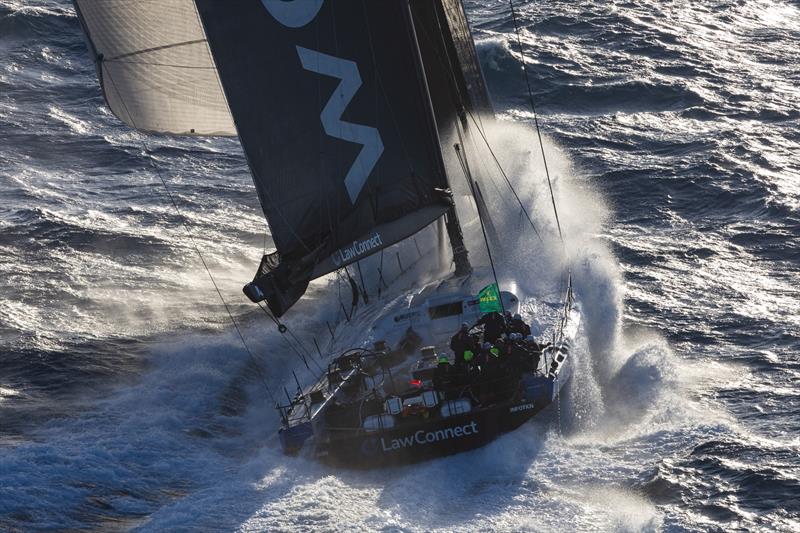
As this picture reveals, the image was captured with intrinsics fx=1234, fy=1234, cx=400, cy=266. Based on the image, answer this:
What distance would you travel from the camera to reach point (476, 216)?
26.2 metres

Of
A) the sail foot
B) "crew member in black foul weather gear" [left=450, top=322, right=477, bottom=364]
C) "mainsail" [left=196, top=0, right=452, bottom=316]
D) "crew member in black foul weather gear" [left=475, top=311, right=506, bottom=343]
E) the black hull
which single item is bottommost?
the black hull

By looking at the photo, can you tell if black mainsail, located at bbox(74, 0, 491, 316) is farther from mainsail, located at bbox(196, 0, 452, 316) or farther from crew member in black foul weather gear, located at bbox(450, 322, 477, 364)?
crew member in black foul weather gear, located at bbox(450, 322, 477, 364)

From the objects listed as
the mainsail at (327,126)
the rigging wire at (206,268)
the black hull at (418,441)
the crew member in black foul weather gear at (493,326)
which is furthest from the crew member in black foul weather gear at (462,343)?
the rigging wire at (206,268)

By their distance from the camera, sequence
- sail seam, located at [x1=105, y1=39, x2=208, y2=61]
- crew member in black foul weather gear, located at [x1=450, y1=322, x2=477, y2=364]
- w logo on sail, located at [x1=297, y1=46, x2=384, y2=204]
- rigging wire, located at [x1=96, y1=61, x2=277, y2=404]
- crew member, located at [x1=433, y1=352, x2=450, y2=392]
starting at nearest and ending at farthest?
crew member, located at [x1=433, y1=352, x2=450, y2=392] → crew member in black foul weather gear, located at [x1=450, y1=322, x2=477, y2=364] → w logo on sail, located at [x1=297, y1=46, x2=384, y2=204] → sail seam, located at [x1=105, y1=39, x2=208, y2=61] → rigging wire, located at [x1=96, y1=61, x2=277, y2=404]

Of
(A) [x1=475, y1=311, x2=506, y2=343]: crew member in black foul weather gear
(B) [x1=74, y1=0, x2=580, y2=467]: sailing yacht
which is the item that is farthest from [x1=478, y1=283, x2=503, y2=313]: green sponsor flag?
(A) [x1=475, y1=311, x2=506, y2=343]: crew member in black foul weather gear

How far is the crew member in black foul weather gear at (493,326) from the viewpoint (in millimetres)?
19844

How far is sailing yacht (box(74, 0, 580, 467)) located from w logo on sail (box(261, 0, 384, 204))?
0.02 metres

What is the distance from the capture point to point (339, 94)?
20328mm

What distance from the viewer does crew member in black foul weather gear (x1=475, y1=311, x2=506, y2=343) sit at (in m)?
19.8

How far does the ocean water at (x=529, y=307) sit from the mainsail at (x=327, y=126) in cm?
289

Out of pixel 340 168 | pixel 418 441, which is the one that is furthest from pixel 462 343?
pixel 340 168

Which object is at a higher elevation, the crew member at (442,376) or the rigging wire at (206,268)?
the crew member at (442,376)

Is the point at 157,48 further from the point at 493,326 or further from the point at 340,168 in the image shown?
the point at 493,326

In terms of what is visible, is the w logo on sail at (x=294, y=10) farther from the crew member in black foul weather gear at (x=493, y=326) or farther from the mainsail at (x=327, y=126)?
the crew member in black foul weather gear at (x=493, y=326)
